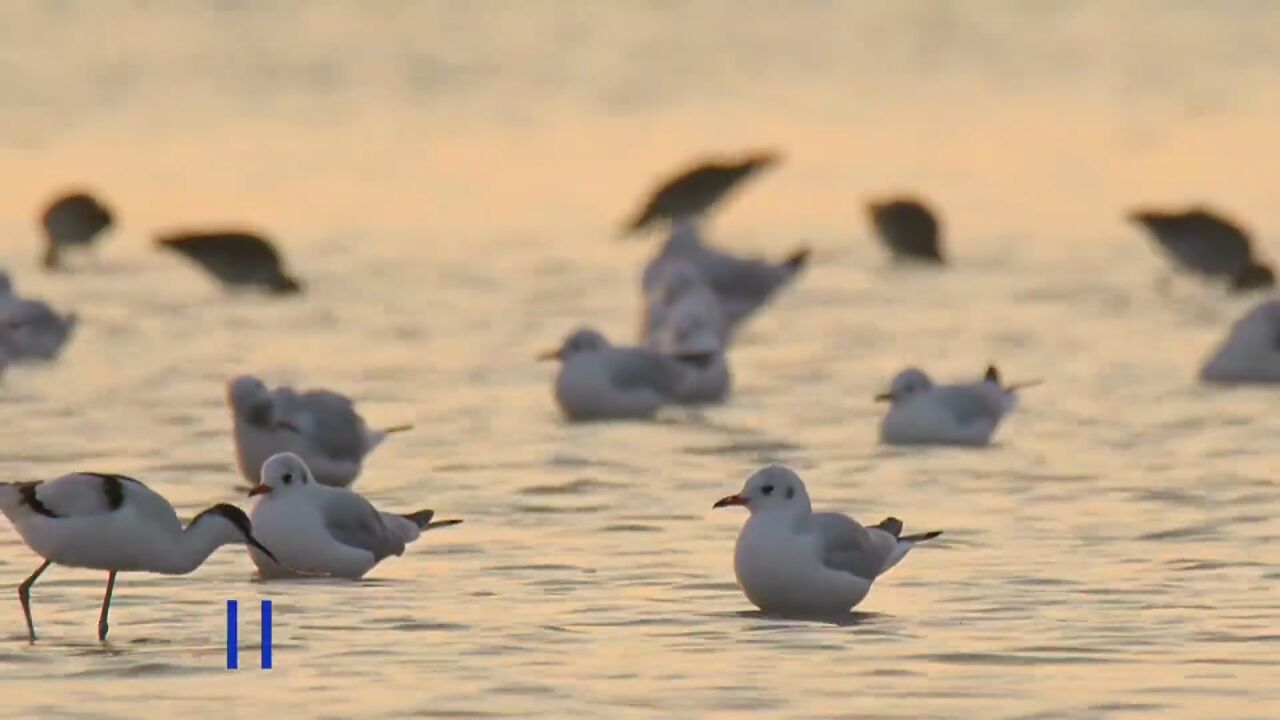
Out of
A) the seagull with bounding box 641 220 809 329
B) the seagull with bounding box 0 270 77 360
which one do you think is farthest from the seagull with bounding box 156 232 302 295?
the seagull with bounding box 0 270 77 360

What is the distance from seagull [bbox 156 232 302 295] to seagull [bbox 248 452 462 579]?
11.8 m

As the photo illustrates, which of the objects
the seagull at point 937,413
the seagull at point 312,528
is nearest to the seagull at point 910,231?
the seagull at point 937,413

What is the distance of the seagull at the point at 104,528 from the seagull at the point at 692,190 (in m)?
16.1

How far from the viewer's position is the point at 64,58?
46.3 metres

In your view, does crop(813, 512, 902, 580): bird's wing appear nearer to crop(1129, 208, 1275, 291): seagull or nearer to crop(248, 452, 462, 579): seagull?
crop(248, 452, 462, 579): seagull

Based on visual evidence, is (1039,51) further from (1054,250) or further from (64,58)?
(1054,250)

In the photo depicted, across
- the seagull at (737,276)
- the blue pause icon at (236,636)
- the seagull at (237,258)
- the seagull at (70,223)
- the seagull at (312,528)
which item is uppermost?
the seagull at (70,223)

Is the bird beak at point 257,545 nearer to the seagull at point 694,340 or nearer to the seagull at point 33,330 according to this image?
the seagull at point 694,340

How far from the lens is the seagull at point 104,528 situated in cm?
1218

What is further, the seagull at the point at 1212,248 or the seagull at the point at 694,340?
the seagull at the point at 1212,248

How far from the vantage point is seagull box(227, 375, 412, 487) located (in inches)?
641

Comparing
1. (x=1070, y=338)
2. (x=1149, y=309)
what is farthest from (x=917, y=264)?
(x=1070, y=338)

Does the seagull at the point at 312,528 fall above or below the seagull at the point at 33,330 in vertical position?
below

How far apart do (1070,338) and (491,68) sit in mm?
23317
